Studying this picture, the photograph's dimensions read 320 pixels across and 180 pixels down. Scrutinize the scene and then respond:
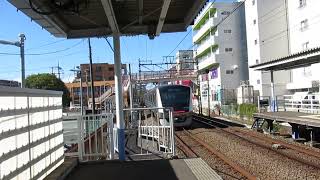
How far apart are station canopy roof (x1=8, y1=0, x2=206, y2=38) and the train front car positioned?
823 inches

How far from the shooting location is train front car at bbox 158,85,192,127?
35406mm

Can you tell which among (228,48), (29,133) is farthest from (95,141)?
(228,48)

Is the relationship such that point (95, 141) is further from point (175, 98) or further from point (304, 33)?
point (304, 33)

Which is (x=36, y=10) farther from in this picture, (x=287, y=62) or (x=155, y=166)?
(x=287, y=62)

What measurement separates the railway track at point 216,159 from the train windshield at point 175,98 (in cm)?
900

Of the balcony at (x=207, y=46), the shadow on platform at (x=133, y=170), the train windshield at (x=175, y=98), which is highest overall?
the balcony at (x=207, y=46)

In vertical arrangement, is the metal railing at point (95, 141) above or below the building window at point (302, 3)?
below

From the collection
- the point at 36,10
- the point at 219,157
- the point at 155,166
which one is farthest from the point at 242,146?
the point at 36,10

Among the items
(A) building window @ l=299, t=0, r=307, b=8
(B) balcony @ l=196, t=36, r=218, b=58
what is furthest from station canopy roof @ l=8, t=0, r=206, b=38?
(B) balcony @ l=196, t=36, r=218, b=58

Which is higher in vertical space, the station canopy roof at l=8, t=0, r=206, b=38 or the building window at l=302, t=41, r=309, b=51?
the building window at l=302, t=41, r=309, b=51

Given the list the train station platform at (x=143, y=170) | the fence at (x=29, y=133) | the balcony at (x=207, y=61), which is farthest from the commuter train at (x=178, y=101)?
the balcony at (x=207, y=61)

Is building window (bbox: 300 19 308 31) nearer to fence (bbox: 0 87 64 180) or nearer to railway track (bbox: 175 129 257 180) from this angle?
railway track (bbox: 175 129 257 180)

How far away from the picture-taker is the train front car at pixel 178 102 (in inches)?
1394

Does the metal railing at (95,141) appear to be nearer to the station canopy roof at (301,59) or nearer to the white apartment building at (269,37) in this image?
the station canopy roof at (301,59)
